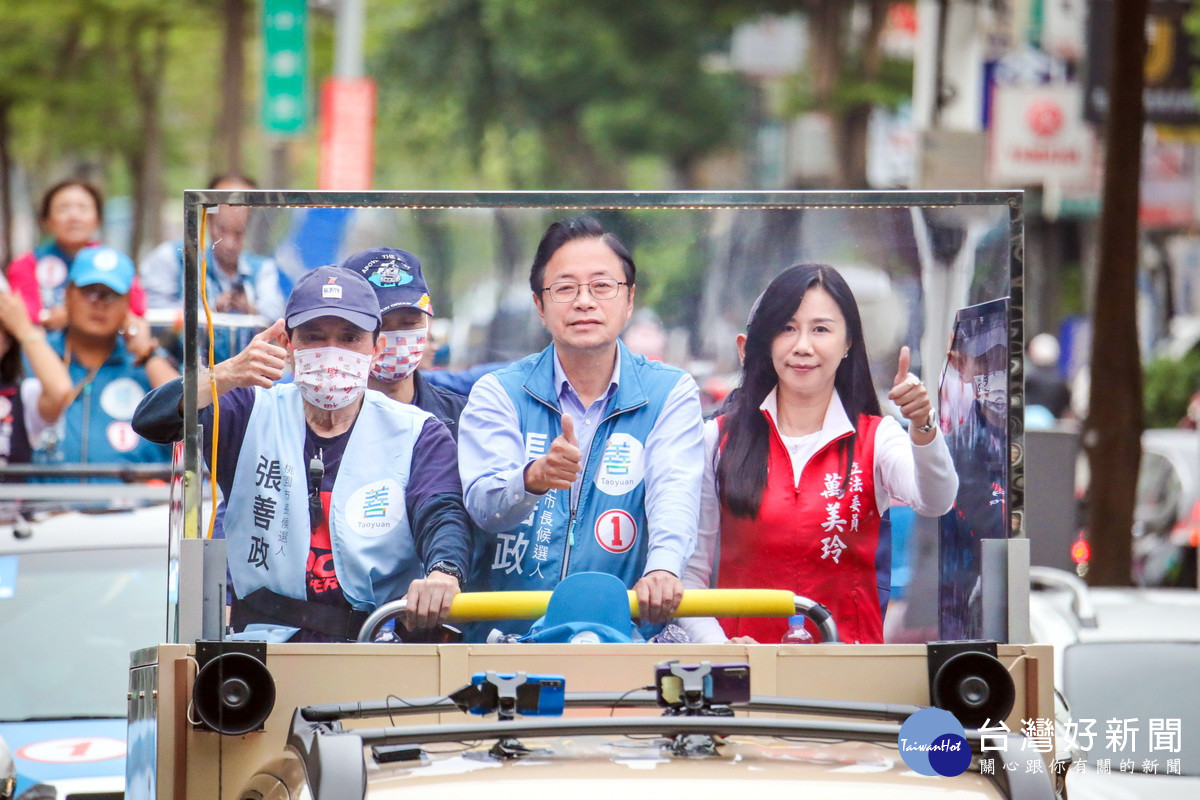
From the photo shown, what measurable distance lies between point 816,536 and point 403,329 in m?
1.13

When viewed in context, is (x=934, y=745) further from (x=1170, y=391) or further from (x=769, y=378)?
(x=1170, y=391)

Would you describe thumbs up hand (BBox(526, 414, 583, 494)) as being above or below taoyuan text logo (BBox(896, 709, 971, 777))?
above

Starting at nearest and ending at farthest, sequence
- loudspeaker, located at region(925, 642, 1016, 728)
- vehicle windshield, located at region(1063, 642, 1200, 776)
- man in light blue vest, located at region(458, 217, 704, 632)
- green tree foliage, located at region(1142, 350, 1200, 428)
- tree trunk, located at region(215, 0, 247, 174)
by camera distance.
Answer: loudspeaker, located at region(925, 642, 1016, 728)
man in light blue vest, located at region(458, 217, 704, 632)
vehicle windshield, located at region(1063, 642, 1200, 776)
green tree foliage, located at region(1142, 350, 1200, 428)
tree trunk, located at region(215, 0, 247, 174)

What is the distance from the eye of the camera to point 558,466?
12.9 feet

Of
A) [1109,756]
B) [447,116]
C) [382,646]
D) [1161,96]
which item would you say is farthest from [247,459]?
[447,116]

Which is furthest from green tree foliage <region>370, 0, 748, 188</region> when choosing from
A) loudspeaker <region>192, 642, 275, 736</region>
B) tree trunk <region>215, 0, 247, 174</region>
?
loudspeaker <region>192, 642, 275, 736</region>

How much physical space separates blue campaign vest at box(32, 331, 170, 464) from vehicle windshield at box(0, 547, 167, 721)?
1.49 m

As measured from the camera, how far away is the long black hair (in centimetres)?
406

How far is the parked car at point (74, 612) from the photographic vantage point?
5848mm

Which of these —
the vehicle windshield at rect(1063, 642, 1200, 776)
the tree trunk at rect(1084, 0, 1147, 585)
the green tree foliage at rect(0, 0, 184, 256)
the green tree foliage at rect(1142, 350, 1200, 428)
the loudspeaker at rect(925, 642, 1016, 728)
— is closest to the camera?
the loudspeaker at rect(925, 642, 1016, 728)

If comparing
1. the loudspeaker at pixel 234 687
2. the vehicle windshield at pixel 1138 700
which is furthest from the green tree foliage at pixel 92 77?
the loudspeaker at pixel 234 687

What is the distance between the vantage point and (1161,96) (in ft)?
51.1

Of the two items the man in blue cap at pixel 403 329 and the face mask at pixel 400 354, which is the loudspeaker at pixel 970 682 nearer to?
the man in blue cap at pixel 403 329

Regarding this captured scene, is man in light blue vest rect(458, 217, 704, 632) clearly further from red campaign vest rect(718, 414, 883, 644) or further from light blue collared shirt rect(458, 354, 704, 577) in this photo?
red campaign vest rect(718, 414, 883, 644)
